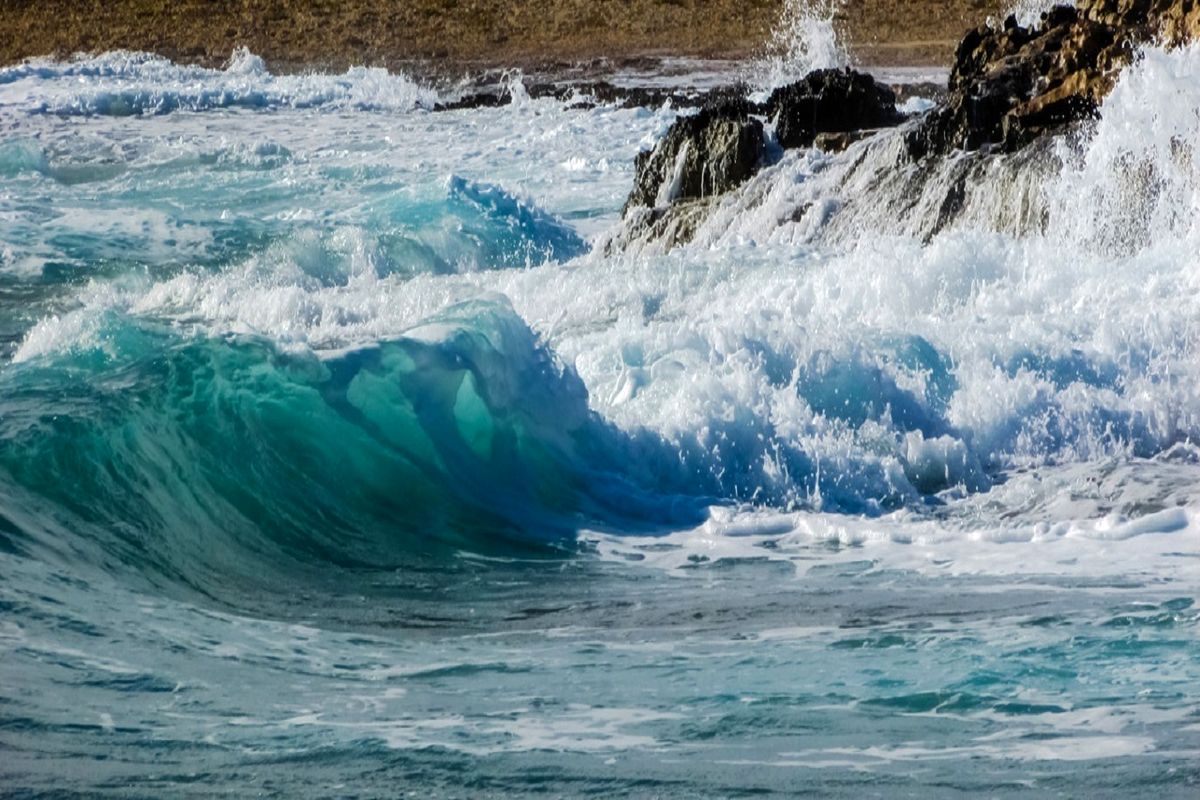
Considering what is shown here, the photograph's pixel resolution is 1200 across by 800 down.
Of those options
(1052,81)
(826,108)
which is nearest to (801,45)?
(826,108)

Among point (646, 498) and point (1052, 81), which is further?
point (1052, 81)

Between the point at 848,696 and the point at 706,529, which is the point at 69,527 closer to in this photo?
the point at 706,529

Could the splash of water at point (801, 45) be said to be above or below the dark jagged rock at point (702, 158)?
above

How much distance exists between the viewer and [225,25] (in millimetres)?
35031

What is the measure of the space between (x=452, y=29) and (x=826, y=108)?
62.9ft

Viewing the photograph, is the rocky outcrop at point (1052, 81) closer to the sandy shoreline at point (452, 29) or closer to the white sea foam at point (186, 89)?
the white sea foam at point (186, 89)

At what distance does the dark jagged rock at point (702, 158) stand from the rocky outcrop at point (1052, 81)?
72.8 inches

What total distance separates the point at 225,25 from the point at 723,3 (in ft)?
31.7

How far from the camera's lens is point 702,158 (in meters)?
15.8

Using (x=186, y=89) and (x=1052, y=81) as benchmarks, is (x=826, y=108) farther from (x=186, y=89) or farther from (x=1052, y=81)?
(x=186, y=89)

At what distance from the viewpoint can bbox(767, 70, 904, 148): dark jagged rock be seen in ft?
51.3

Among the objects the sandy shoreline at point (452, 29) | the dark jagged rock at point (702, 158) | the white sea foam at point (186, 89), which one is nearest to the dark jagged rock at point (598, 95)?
the white sea foam at point (186, 89)

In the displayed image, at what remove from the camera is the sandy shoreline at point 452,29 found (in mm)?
31344

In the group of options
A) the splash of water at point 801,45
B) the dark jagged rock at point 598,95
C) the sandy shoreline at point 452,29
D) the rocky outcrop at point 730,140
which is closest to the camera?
the rocky outcrop at point 730,140
